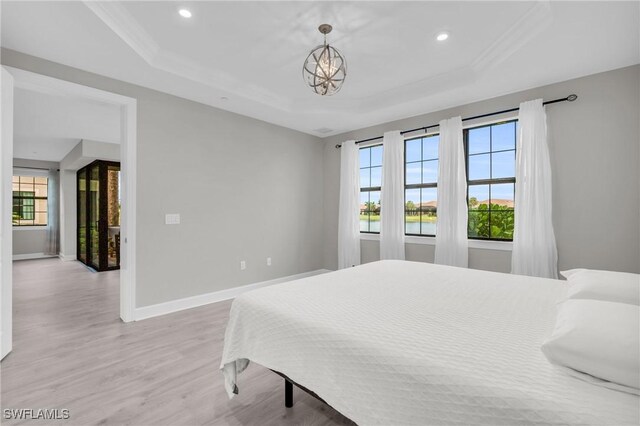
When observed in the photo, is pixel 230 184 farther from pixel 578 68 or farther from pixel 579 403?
pixel 578 68

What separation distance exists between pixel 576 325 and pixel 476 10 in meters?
2.30

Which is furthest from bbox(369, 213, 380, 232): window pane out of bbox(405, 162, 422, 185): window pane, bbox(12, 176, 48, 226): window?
bbox(12, 176, 48, 226): window

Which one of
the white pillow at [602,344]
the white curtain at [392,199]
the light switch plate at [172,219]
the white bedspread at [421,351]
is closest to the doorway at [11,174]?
the light switch plate at [172,219]

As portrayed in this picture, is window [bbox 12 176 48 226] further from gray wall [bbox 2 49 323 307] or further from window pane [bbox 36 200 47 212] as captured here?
gray wall [bbox 2 49 323 307]

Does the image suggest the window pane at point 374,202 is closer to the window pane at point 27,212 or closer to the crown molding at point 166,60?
the crown molding at point 166,60

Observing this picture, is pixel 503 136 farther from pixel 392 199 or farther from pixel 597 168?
pixel 392 199

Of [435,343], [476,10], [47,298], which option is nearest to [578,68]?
[476,10]

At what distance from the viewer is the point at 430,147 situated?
4129 millimetres

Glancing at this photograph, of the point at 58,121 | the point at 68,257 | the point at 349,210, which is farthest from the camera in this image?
the point at 68,257

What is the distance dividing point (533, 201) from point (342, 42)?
2.58 m

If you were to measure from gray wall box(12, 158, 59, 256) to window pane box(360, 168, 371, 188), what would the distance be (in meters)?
8.17

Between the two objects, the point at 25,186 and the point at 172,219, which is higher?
the point at 25,186

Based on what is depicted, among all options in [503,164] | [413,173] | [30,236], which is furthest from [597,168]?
[30,236]

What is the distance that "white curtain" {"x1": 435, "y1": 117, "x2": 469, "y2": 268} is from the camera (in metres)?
3.57
